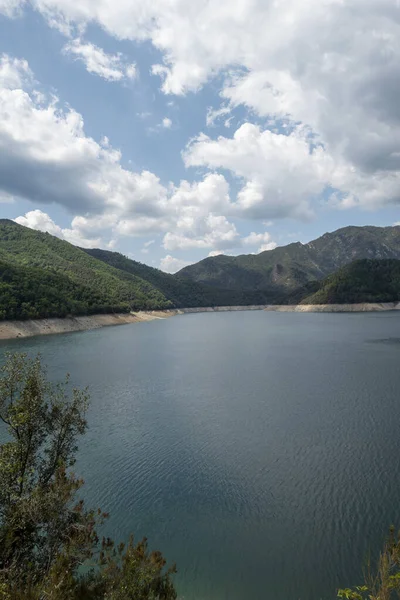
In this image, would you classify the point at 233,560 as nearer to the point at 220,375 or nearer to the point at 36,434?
the point at 36,434

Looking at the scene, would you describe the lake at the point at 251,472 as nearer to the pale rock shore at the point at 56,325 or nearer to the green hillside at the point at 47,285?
the pale rock shore at the point at 56,325

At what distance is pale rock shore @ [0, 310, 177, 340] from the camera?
96812 mm

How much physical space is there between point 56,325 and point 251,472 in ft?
335

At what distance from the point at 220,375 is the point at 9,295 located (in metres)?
77.2

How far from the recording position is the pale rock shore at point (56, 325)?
96.8m

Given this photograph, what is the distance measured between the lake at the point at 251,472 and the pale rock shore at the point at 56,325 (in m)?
55.1

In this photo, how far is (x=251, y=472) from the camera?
2334cm

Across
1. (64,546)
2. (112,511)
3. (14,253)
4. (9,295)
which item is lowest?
(112,511)

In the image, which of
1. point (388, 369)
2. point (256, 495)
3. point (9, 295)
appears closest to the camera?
point (256, 495)

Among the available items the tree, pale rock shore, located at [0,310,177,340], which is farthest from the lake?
pale rock shore, located at [0,310,177,340]

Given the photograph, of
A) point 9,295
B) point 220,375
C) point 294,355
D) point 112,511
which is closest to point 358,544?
point 112,511

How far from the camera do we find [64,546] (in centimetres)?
1165

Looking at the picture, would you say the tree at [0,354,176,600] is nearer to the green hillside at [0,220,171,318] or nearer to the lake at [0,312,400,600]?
the lake at [0,312,400,600]

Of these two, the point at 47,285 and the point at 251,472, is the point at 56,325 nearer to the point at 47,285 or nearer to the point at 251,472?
the point at 47,285
